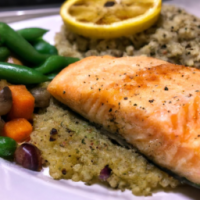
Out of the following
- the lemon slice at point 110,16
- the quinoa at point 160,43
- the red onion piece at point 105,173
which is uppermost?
the lemon slice at point 110,16

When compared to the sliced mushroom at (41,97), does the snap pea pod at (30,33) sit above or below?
above

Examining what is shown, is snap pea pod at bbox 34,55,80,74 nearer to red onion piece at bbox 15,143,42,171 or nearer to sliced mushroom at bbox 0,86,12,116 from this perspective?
sliced mushroom at bbox 0,86,12,116

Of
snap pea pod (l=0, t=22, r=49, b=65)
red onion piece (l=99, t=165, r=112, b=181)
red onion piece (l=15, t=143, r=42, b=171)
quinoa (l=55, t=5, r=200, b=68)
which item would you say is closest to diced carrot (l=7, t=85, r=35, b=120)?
red onion piece (l=15, t=143, r=42, b=171)

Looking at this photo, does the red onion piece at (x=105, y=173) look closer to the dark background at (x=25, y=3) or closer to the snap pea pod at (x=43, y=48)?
the snap pea pod at (x=43, y=48)

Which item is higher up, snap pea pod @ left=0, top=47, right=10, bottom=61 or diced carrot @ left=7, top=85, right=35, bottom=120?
snap pea pod @ left=0, top=47, right=10, bottom=61

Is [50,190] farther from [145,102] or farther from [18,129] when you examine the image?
[145,102]

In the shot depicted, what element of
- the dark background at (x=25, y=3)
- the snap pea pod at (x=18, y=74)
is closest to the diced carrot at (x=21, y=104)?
the snap pea pod at (x=18, y=74)
